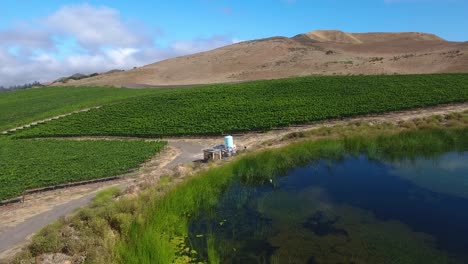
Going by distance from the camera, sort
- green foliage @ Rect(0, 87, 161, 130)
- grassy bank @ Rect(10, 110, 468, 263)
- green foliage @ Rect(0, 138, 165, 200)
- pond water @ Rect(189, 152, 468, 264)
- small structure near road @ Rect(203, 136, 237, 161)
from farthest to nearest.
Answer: green foliage @ Rect(0, 87, 161, 130)
small structure near road @ Rect(203, 136, 237, 161)
green foliage @ Rect(0, 138, 165, 200)
grassy bank @ Rect(10, 110, 468, 263)
pond water @ Rect(189, 152, 468, 264)

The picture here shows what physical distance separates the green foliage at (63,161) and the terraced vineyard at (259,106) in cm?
716

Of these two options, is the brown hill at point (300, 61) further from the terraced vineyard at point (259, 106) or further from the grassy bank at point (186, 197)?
the grassy bank at point (186, 197)

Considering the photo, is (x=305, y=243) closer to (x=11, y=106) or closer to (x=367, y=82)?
(x=367, y=82)

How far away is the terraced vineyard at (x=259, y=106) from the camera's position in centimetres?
4575

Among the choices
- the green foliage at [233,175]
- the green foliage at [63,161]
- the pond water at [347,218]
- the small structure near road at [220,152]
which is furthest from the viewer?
the small structure near road at [220,152]

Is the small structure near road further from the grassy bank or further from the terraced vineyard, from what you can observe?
the terraced vineyard

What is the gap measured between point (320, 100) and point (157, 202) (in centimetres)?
3731

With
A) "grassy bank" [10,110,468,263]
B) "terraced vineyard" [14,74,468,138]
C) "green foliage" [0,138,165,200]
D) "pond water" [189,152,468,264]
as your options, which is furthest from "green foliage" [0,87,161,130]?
"pond water" [189,152,468,264]

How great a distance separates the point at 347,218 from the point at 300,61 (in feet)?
315

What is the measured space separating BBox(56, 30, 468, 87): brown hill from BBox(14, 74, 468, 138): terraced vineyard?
25558 mm

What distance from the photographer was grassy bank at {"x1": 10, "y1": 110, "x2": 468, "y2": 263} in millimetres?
16141

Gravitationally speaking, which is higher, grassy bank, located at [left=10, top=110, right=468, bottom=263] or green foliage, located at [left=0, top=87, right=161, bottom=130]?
green foliage, located at [left=0, top=87, right=161, bottom=130]

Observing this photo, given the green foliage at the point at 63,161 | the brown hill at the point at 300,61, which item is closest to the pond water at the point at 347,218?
the green foliage at the point at 63,161

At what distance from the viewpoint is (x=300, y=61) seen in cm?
10981
